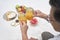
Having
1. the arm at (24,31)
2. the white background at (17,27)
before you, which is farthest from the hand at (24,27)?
the white background at (17,27)

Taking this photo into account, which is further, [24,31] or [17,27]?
[17,27]

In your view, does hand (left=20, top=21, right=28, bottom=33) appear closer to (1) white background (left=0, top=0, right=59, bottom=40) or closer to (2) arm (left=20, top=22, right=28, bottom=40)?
(2) arm (left=20, top=22, right=28, bottom=40)

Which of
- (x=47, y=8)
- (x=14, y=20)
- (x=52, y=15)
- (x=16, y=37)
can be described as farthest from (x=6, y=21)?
(x=52, y=15)

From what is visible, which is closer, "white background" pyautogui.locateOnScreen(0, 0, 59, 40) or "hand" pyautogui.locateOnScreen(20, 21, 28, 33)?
"hand" pyautogui.locateOnScreen(20, 21, 28, 33)

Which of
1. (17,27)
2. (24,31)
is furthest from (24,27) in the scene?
(17,27)

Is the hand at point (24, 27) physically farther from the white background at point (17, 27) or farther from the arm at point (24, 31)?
the white background at point (17, 27)

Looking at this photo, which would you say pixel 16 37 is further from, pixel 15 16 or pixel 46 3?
pixel 46 3

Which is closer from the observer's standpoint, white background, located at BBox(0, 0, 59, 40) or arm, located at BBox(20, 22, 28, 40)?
arm, located at BBox(20, 22, 28, 40)

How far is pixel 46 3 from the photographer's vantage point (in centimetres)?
176

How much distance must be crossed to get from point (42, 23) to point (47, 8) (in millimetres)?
215

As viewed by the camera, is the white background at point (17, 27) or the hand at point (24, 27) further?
the white background at point (17, 27)

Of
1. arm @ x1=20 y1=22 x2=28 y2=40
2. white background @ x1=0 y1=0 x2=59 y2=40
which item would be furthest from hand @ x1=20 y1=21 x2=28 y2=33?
white background @ x1=0 y1=0 x2=59 y2=40

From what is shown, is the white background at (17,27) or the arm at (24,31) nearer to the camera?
the arm at (24,31)

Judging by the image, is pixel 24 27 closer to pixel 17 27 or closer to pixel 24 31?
pixel 24 31
